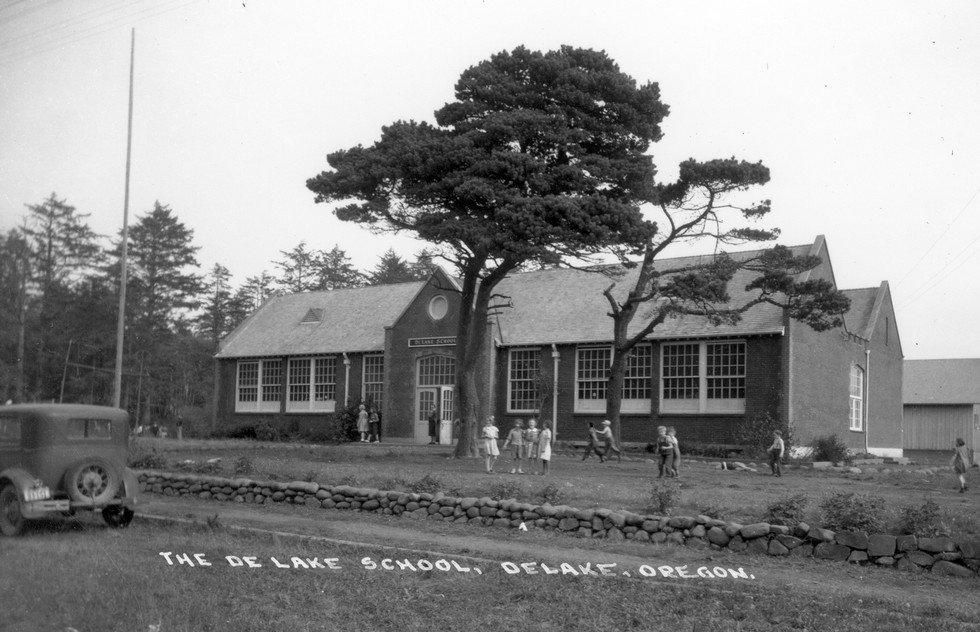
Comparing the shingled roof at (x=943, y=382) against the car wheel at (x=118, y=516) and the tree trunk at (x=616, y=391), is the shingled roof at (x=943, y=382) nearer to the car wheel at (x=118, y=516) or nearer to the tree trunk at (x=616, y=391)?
the tree trunk at (x=616, y=391)

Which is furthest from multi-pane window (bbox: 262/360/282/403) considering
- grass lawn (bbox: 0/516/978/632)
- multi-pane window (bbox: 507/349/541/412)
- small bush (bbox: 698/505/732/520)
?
grass lawn (bbox: 0/516/978/632)

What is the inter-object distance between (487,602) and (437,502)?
6751 millimetres

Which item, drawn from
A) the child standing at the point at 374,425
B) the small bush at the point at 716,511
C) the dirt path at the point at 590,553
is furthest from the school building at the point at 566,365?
the small bush at the point at 716,511

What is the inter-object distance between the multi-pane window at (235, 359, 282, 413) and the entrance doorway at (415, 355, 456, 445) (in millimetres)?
9914

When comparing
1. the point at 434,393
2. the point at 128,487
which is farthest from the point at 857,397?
the point at 128,487

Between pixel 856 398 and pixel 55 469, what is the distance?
35.1m

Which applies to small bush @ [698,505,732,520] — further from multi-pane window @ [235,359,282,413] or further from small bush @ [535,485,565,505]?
multi-pane window @ [235,359,282,413]

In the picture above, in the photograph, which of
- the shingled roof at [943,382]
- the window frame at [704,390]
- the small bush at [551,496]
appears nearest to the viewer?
the small bush at [551,496]

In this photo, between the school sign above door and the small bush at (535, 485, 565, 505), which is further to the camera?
the school sign above door

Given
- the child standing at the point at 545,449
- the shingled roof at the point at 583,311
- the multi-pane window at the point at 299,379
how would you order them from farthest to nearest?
1. the multi-pane window at the point at 299,379
2. the shingled roof at the point at 583,311
3. the child standing at the point at 545,449

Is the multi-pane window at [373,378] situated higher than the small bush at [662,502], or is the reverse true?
the multi-pane window at [373,378]

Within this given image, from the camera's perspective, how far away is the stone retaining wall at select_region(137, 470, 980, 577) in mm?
12766

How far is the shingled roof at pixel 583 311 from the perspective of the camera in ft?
118

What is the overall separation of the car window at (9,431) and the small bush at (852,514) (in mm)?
12392
